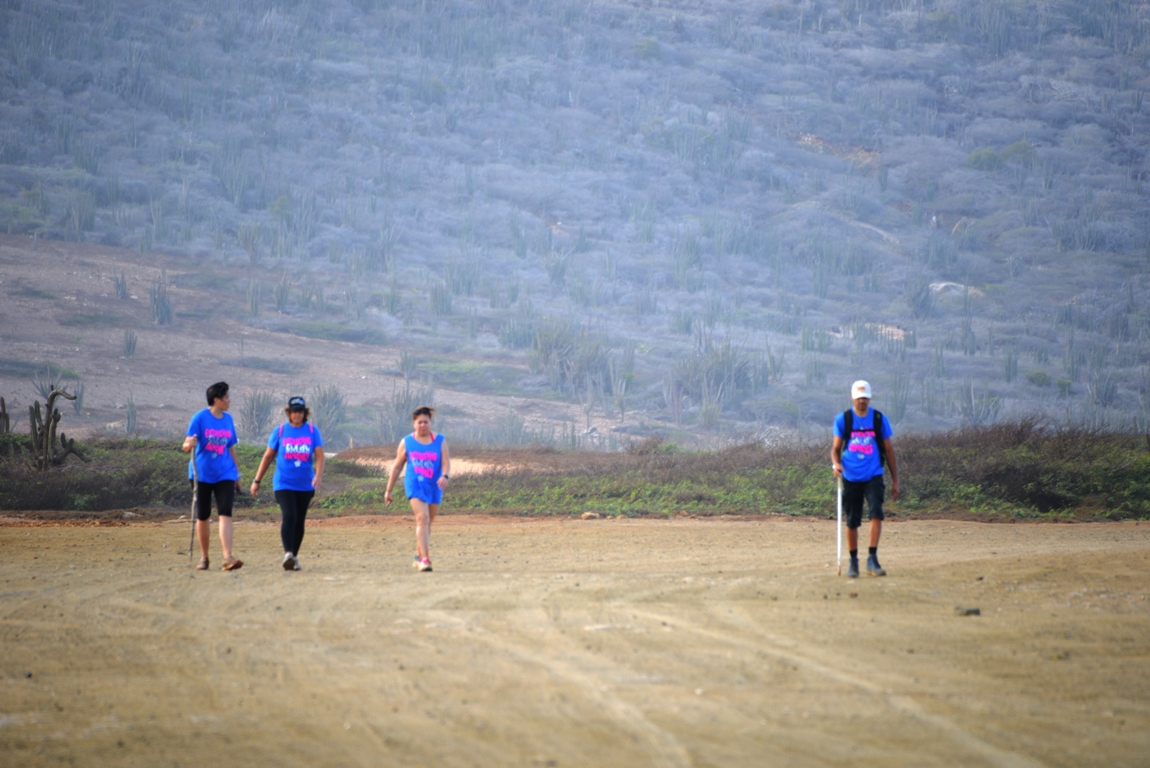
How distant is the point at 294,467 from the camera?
11.9m

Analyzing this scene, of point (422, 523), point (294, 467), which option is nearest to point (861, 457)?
point (422, 523)

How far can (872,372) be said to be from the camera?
2591 inches

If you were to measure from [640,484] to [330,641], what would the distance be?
54.4ft

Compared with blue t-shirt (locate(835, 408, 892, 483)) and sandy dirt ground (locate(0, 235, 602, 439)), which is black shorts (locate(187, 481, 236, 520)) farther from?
sandy dirt ground (locate(0, 235, 602, 439))

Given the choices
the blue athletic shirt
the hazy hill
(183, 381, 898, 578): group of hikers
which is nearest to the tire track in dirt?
(183, 381, 898, 578): group of hikers

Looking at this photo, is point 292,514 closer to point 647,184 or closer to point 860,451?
point 860,451

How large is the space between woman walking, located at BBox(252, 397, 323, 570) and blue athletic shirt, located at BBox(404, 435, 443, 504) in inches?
36.3

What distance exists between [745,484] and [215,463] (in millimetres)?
14579

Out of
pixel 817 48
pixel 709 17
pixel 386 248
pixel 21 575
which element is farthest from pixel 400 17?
pixel 21 575

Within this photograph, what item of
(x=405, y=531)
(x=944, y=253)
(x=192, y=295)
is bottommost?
(x=405, y=531)

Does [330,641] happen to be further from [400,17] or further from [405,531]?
[400,17]

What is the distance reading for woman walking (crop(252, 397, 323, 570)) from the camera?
1182 cm

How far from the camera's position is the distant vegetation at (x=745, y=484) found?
71.3 feet

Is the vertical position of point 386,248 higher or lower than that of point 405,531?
higher
